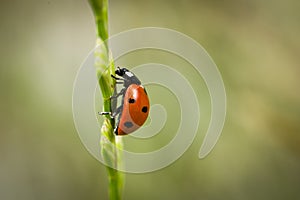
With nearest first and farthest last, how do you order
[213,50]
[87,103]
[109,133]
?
[109,133]
[87,103]
[213,50]

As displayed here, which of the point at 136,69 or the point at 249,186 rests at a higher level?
the point at 136,69

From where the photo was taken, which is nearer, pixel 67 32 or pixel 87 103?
pixel 87 103

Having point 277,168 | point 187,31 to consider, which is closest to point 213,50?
point 187,31

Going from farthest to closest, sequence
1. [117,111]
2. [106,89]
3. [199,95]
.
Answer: [199,95] → [117,111] → [106,89]

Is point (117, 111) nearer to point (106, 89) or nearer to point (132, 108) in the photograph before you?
point (132, 108)

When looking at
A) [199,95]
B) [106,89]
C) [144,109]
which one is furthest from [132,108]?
[199,95]

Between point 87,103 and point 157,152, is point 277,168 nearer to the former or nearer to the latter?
point 157,152

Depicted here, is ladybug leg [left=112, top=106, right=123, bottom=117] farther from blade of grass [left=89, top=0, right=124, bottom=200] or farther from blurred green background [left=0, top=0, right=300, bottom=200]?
blurred green background [left=0, top=0, right=300, bottom=200]
